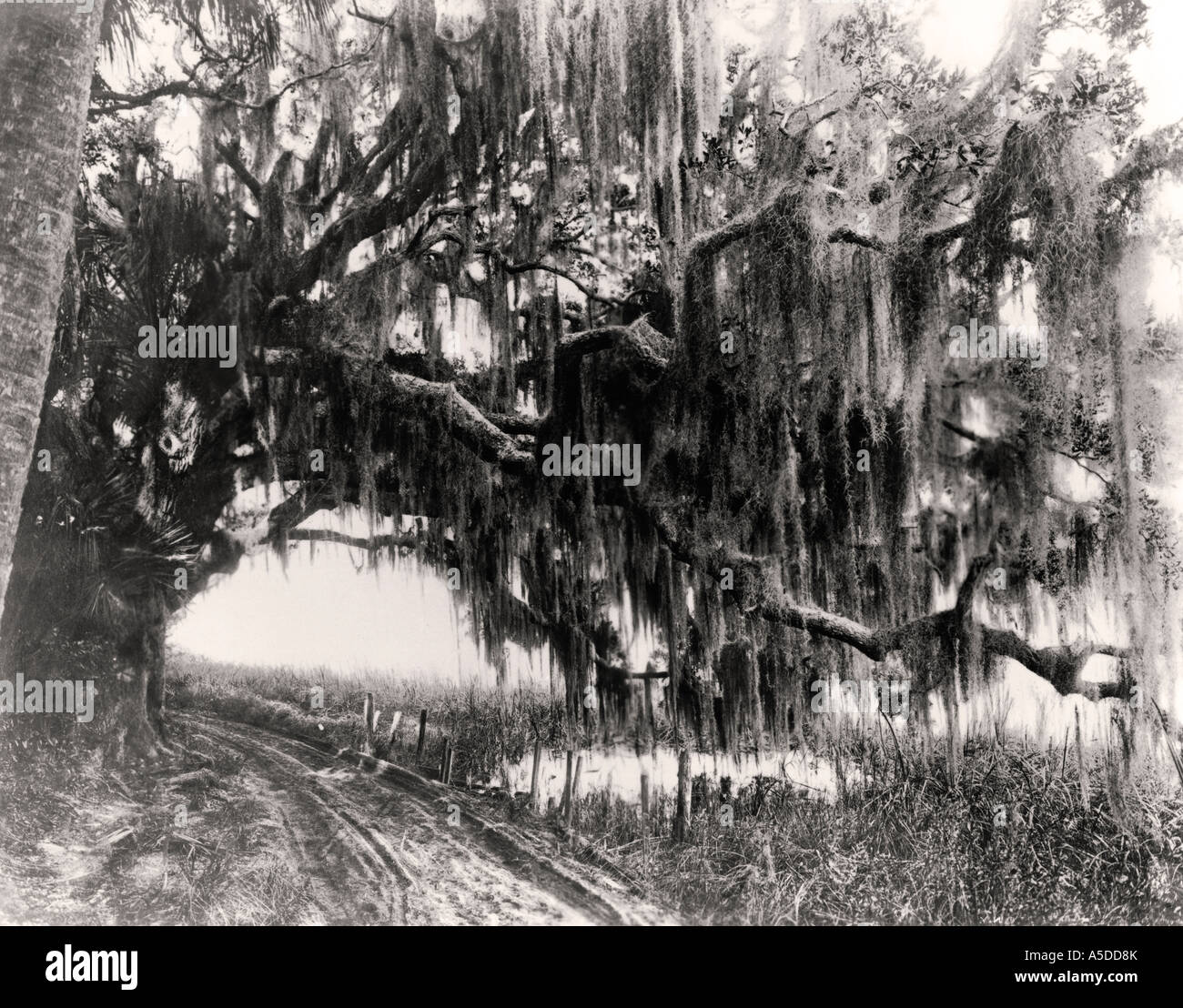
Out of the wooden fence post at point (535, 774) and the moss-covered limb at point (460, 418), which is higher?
the moss-covered limb at point (460, 418)

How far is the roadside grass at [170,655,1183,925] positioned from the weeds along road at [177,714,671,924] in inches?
3.4

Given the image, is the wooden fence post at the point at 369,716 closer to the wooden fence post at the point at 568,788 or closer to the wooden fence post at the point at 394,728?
the wooden fence post at the point at 394,728

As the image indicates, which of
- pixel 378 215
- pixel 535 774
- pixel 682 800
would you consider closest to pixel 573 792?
pixel 535 774

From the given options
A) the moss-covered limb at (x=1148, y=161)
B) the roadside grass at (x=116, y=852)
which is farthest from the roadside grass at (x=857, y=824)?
the moss-covered limb at (x=1148, y=161)

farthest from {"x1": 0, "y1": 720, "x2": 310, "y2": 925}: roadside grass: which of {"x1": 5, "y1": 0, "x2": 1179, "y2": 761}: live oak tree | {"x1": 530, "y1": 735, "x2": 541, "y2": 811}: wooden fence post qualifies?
{"x1": 530, "y1": 735, "x2": 541, "y2": 811}: wooden fence post

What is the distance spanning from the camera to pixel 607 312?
3.68 m

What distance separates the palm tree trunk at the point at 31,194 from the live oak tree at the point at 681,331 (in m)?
Answer: 0.32

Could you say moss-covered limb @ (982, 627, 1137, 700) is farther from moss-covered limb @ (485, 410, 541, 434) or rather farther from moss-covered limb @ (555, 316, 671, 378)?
moss-covered limb @ (485, 410, 541, 434)

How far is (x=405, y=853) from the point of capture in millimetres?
3451

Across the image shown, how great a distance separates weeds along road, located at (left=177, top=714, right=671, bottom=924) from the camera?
341cm

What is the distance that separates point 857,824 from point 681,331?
2014 mm

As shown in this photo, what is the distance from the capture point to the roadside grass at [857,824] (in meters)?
3.42
